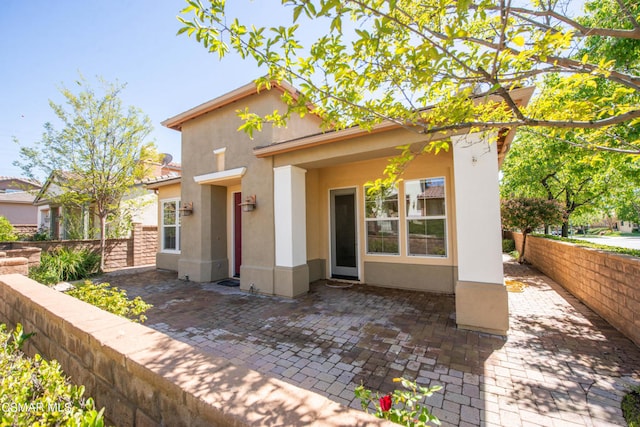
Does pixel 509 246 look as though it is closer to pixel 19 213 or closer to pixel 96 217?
pixel 96 217

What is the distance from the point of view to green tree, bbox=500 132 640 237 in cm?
1106

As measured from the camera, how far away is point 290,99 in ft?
10.2

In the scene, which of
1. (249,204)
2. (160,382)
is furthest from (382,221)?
(160,382)

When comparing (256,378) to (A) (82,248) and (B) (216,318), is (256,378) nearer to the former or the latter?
(B) (216,318)

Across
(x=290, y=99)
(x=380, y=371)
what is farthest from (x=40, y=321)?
(x=380, y=371)

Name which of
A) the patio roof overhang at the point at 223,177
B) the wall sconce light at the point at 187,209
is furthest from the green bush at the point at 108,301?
the wall sconce light at the point at 187,209

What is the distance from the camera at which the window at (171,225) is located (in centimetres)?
1023

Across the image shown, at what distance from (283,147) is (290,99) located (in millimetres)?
3352

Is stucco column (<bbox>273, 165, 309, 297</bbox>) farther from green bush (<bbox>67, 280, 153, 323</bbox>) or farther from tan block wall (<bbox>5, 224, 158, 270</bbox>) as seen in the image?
tan block wall (<bbox>5, 224, 158, 270</bbox>)

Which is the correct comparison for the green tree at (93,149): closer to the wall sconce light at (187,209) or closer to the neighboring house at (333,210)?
the neighboring house at (333,210)

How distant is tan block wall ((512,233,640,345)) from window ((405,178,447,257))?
2779 mm

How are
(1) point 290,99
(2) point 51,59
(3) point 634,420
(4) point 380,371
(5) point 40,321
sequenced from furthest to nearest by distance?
(2) point 51,59
(4) point 380,371
(1) point 290,99
(5) point 40,321
(3) point 634,420

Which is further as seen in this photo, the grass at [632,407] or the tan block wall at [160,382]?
the grass at [632,407]

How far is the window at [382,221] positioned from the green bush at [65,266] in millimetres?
9264
